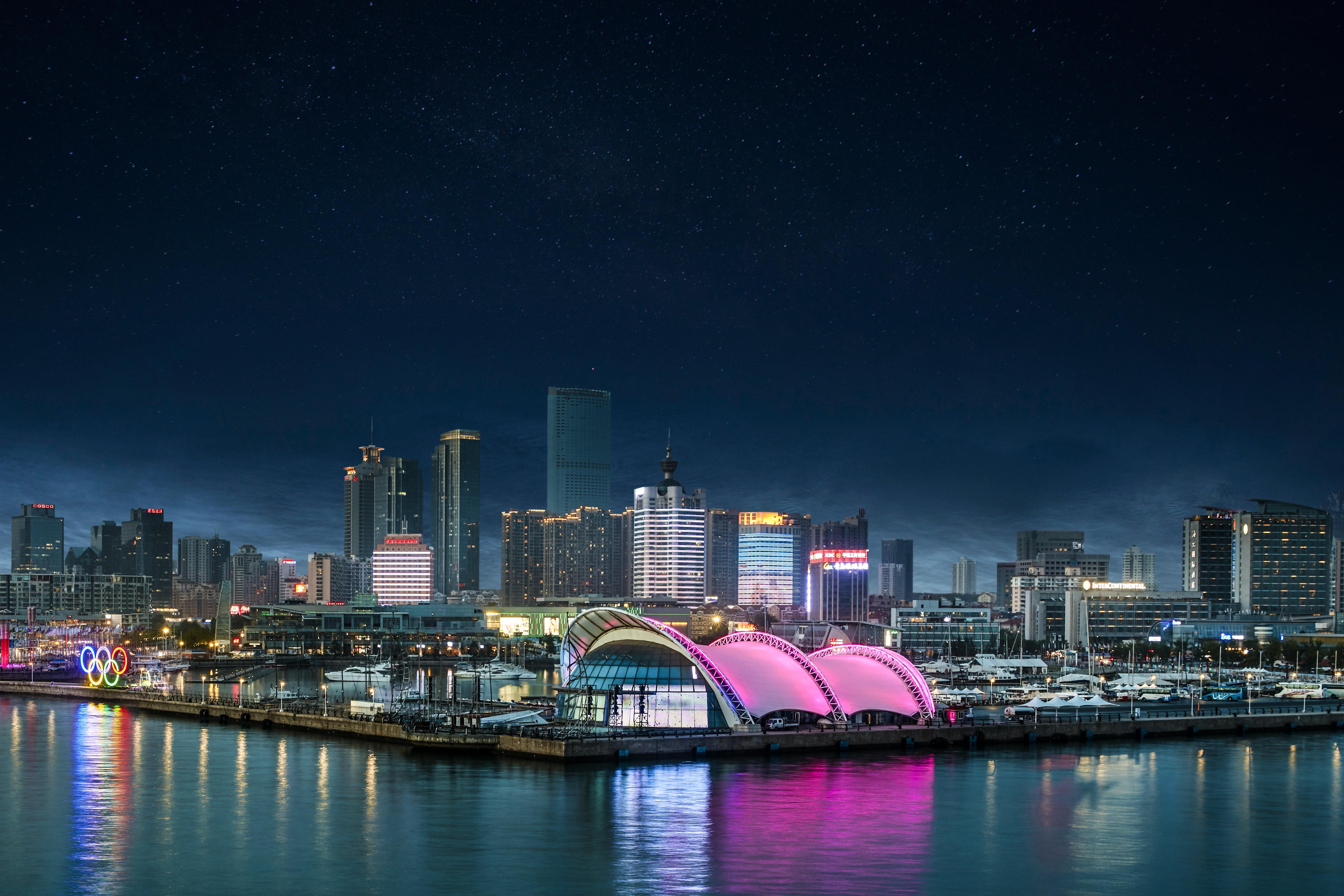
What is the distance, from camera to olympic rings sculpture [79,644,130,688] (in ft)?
435

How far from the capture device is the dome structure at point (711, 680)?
8269 cm

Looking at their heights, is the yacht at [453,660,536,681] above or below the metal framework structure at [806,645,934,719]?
below

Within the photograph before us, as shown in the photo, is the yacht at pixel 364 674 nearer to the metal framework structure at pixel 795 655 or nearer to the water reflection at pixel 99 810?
the water reflection at pixel 99 810

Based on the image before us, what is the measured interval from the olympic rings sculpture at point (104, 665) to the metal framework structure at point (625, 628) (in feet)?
199

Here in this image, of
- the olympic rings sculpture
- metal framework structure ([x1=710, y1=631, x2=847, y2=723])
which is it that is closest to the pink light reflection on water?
metal framework structure ([x1=710, y1=631, x2=847, y2=723])

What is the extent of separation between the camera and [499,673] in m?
184

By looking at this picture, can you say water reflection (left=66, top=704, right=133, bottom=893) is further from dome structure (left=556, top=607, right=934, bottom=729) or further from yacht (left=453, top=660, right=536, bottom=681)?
yacht (left=453, top=660, right=536, bottom=681)

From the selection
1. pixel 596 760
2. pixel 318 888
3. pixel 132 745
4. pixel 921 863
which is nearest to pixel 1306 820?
pixel 921 863

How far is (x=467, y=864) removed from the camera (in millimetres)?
45594

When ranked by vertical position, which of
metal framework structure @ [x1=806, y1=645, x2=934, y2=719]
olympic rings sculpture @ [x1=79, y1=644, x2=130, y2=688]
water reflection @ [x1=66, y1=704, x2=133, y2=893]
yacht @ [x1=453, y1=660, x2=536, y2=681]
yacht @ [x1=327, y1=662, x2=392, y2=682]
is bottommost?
yacht @ [x1=453, y1=660, x2=536, y2=681]

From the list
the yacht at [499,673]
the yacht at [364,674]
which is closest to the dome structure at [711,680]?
the yacht at [364,674]

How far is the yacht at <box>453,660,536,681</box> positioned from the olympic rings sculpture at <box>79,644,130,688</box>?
164 ft

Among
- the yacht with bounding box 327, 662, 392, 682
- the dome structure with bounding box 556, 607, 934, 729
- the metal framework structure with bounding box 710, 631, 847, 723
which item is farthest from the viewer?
the yacht with bounding box 327, 662, 392, 682

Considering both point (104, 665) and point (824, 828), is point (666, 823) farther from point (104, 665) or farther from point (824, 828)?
point (104, 665)
